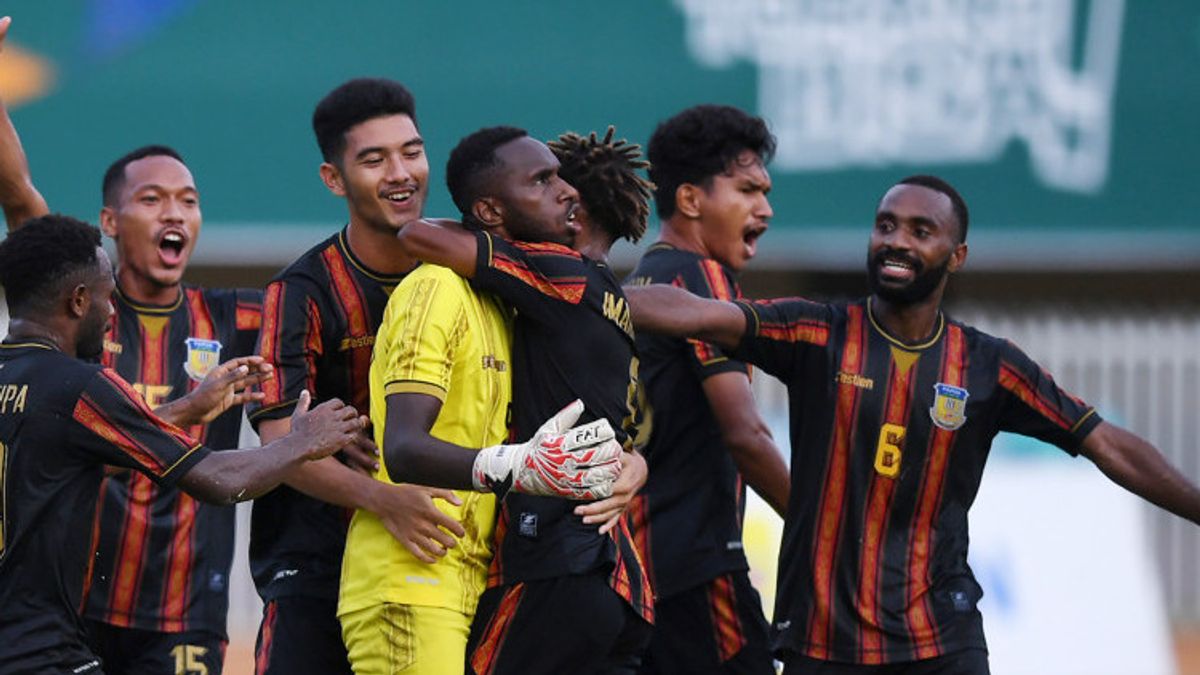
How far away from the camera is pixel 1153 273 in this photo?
1870 centimetres

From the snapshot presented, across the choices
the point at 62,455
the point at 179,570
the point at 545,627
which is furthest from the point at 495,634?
the point at 179,570

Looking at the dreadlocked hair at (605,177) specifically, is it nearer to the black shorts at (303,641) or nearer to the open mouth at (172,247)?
the black shorts at (303,641)

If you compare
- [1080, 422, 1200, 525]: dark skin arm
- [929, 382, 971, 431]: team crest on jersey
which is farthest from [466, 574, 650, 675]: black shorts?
[1080, 422, 1200, 525]: dark skin arm

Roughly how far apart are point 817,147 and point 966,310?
189cm

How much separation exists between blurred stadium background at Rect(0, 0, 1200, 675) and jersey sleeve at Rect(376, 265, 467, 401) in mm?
10322

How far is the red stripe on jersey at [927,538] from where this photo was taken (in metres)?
7.09

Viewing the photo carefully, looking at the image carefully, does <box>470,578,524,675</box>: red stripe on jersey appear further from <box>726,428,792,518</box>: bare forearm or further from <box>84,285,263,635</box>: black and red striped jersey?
<box>84,285,263,635</box>: black and red striped jersey

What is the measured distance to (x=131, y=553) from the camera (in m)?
8.03

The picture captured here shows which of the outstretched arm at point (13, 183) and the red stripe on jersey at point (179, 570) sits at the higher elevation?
the outstretched arm at point (13, 183)

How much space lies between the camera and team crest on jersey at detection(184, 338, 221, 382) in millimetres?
8266

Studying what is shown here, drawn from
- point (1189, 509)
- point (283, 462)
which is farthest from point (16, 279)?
point (1189, 509)

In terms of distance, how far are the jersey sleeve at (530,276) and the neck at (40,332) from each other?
1.28 metres

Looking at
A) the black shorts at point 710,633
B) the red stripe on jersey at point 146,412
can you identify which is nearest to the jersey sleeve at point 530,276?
the red stripe on jersey at point 146,412

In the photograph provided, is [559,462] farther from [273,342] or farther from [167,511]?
[167,511]
